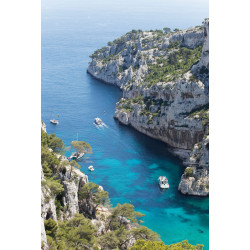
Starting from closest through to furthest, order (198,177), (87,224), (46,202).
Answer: (46,202) < (87,224) < (198,177)

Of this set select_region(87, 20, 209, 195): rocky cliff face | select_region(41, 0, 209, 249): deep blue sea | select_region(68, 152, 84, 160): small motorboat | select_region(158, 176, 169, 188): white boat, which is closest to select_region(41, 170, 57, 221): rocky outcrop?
select_region(41, 0, 209, 249): deep blue sea

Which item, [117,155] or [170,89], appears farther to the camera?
[170,89]

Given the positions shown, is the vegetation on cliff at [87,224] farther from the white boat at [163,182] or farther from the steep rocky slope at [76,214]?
the white boat at [163,182]

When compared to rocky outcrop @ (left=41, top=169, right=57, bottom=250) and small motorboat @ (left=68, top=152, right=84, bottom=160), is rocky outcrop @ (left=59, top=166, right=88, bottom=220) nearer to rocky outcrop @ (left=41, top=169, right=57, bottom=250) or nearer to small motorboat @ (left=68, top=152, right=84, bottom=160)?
rocky outcrop @ (left=41, top=169, right=57, bottom=250)

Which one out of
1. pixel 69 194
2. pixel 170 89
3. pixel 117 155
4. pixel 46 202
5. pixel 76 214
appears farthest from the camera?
pixel 170 89


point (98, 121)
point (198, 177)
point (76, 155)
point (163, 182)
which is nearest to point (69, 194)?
point (163, 182)

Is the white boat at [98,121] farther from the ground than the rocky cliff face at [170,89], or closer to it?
closer to it

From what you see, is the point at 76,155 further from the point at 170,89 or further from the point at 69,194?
the point at 69,194

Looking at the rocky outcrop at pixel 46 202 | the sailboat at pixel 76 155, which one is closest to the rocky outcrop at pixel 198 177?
the sailboat at pixel 76 155
